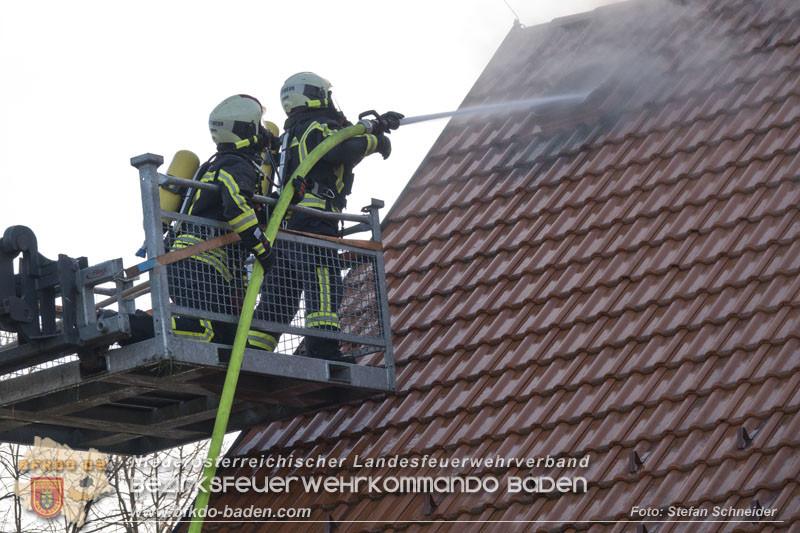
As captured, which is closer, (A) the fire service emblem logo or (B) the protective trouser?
(B) the protective trouser

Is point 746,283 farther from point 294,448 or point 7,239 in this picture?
point 7,239

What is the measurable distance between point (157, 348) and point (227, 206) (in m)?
0.92

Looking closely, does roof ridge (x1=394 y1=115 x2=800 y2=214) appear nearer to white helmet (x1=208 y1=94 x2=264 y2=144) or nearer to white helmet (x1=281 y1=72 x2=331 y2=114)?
white helmet (x1=281 y1=72 x2=331 y2=114)

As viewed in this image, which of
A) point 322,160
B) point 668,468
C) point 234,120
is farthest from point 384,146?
point 668,468

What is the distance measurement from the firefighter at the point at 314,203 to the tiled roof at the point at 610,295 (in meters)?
0.77

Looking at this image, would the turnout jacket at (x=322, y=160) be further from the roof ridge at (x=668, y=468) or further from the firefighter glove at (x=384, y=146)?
the roof ridge at (x=668, y=468)

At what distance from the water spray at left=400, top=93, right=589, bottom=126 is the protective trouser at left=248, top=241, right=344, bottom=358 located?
1.27m

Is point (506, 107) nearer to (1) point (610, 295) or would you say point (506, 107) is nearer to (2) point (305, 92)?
(2) point (305, 92)

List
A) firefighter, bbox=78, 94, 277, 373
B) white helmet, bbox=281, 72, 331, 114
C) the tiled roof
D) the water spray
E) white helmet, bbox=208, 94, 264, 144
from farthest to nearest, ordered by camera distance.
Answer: the water spray < white helmet, bbox=281, 72, 331, 114 < white helmet, bbox=208, 94, 264, 144 < firefighter, bbox=78, 94, 277, 373 < the tiled roof

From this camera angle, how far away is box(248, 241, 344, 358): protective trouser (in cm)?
745

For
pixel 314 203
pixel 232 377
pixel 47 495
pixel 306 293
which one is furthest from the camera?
pixel 47 495

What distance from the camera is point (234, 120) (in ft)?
24.5

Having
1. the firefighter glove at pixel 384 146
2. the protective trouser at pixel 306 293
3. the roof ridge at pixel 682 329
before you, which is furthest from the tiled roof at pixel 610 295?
the firefighter glove at pixel 384 146

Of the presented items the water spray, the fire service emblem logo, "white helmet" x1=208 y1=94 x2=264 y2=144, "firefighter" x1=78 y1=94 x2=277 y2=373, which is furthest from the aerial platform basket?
the fire service emblem logo
